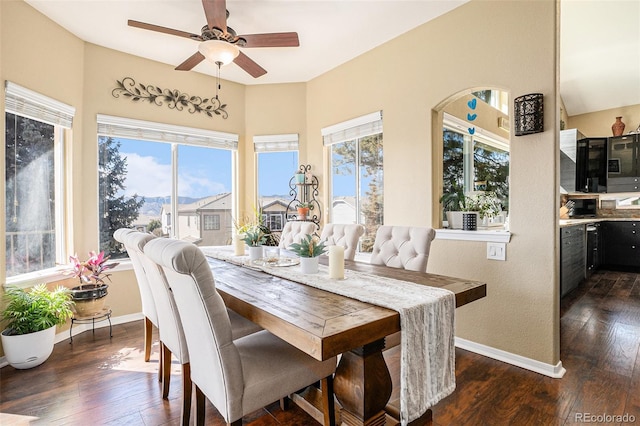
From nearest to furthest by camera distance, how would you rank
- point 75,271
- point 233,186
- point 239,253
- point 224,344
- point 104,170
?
point 224,344 < point 239,253 < point 75,271 < point 104,170 < point 233,186

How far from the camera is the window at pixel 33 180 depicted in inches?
105

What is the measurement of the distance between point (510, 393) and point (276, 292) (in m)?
1.71

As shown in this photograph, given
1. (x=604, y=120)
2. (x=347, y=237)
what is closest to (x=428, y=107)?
(x=347, y=237)

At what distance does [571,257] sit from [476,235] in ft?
7.93

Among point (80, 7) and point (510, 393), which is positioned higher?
point (80, 7)

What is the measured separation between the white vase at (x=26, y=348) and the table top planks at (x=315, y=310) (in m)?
1.74

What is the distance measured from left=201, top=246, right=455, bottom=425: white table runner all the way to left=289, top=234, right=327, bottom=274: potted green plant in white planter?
9.2 inches

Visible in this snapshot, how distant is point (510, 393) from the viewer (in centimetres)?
204

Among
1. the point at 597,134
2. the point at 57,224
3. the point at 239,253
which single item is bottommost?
the point at 239,253

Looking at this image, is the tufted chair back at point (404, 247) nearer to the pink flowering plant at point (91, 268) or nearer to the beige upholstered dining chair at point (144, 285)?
the beige upholstered dining chair at point (144, 285)

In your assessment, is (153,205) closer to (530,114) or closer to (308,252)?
(308,252)

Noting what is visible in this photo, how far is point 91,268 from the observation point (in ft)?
9.99

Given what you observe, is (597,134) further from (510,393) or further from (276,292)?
(276,292)

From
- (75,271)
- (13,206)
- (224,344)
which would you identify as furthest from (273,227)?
(224,344)
